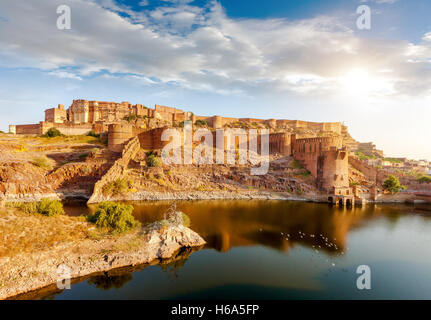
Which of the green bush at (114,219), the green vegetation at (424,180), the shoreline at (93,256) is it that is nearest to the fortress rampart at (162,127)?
the green vegetation at (424,180)

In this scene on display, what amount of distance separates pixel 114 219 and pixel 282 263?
9906 mm

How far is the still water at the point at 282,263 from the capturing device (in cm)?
985

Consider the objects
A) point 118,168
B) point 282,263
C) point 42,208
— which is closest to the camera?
point 282,263

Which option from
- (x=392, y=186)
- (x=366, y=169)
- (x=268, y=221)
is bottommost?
(x=268, y=221)

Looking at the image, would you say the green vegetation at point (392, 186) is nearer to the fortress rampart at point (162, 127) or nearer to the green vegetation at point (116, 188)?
the fortress rampart at point (162, 127)

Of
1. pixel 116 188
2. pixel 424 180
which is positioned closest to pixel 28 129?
pixel 116 188

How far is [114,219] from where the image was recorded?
14.0 m

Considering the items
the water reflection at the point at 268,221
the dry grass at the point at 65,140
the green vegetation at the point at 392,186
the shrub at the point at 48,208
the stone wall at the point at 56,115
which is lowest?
the water reflection at the point at 268,221

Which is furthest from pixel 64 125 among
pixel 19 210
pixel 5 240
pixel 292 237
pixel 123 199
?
pixel 292 237

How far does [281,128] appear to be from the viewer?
6550 centimetres

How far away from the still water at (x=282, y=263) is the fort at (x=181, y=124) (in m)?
10.6

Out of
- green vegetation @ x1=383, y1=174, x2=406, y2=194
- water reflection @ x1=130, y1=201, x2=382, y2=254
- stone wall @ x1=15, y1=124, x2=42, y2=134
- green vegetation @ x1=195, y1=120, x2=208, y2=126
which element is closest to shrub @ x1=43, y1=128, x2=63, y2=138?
stone wall @ x1=15, y1=124, x2=42, y2=134

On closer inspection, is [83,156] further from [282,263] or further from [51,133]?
[282,263]

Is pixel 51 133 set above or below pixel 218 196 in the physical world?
above
